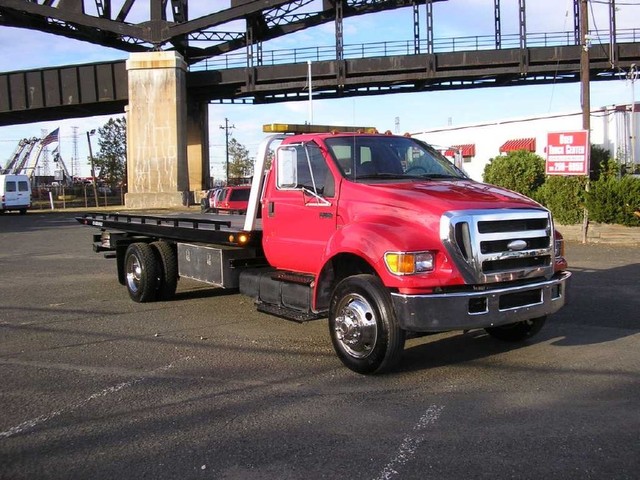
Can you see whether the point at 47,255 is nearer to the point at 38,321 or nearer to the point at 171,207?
the point at 38,321

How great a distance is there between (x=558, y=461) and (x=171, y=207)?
38.7 meters

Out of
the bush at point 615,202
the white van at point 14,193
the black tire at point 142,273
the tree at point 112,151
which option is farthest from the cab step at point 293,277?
the tree at point 112,151

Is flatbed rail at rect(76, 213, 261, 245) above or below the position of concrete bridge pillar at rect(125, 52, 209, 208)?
below

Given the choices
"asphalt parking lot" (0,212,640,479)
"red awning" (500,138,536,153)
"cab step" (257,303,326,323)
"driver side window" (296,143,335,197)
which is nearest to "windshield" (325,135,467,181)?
"driver side window" (296,143,335,197)

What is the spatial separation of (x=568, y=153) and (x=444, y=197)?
44.1ft

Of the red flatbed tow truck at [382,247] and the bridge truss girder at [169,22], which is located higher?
the bridge truss girder at [169,22]

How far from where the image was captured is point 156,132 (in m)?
42.1

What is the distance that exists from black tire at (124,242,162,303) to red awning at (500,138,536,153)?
25452 millimetres

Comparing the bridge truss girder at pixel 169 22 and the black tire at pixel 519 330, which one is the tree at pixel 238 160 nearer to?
the bridge truss girder at pixel 169 22

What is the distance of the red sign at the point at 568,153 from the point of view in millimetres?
17422

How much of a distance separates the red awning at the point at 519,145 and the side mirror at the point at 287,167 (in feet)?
87.8

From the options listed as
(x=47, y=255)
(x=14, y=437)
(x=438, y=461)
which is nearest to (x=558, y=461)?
(x=438, y=461)

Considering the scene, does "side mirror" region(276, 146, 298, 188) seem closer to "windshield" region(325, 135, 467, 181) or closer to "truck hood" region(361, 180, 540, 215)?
"windshield" region(325, 135, 467, 181)

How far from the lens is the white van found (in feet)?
127
